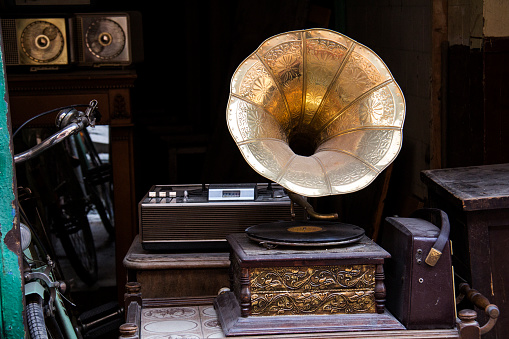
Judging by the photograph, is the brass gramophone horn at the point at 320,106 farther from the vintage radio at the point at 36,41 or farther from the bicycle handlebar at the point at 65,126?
the vintage radio at the point at 36,41

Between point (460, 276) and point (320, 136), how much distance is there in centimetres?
65

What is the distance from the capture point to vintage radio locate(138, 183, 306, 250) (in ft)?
8.12

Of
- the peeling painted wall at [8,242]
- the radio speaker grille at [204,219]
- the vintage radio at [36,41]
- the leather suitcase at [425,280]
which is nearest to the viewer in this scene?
the peeling painted wall at [8,242]

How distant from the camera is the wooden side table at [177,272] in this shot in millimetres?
2500

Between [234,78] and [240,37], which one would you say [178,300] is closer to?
[234,78]

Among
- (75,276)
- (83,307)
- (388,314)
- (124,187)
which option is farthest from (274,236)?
(75,276)

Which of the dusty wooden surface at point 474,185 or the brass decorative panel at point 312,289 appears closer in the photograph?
the brass decorative panel at point 312,289

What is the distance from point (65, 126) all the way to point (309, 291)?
0.98 m

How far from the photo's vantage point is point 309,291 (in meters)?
2.18

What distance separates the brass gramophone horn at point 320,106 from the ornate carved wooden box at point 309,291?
0.23 meters

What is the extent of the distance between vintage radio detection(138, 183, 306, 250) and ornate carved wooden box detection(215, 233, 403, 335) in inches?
11.9

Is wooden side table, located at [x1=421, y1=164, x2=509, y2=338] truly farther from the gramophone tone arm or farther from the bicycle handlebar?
the bicycle handlebar

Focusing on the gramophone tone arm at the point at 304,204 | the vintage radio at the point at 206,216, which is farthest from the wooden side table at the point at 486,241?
the vintage radio at the point at 206,216

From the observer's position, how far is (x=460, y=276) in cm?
243
